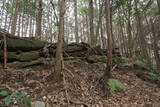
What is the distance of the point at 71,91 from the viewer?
14.4 feet

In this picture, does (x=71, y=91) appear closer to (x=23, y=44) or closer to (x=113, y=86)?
(x=113, y=86)

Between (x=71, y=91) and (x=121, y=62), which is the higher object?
(x=121, y=62)

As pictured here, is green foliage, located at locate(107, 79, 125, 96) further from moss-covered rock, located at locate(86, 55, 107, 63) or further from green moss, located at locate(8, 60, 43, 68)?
green moss, located at locate(8, 60, 43, 68)

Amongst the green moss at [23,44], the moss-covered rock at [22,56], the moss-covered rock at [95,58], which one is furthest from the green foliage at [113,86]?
the green moss at [23,44]

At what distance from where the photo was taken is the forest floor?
12.8ft

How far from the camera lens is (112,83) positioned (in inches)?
197

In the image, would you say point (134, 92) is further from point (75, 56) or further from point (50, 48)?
point (50, 48)

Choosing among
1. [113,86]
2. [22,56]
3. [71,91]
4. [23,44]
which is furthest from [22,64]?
[113,86]

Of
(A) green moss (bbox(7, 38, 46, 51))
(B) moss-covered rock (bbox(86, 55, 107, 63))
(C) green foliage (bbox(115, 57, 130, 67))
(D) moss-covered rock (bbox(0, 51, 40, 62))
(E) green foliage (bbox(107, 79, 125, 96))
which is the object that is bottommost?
(E) green foliage (bbox(107, 79, 125, 96))

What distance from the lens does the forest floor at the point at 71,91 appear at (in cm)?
389

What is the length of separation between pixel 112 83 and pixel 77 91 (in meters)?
1.37

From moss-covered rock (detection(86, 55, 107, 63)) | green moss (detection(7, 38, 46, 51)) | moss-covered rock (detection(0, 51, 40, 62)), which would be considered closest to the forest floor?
moss-covered rock (detection(0, 51, 40, 62))

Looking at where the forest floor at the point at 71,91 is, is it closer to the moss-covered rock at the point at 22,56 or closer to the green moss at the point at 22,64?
the green moss at the point at 22,64

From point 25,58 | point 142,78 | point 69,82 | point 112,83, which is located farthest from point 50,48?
point 142,78
